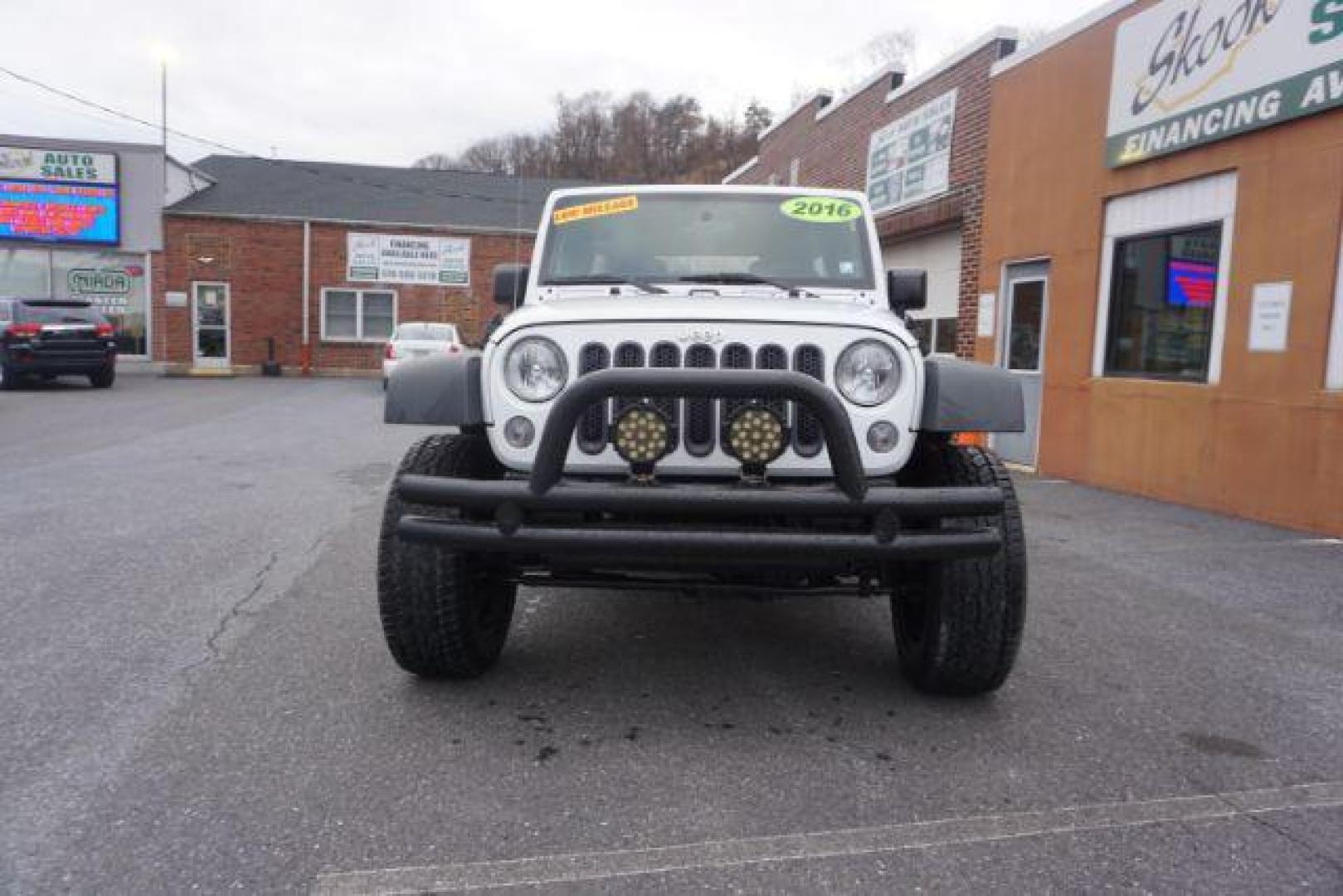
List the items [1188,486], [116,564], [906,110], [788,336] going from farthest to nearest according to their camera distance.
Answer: [906,110] < [1188,486] < [116,564] < [788,336]

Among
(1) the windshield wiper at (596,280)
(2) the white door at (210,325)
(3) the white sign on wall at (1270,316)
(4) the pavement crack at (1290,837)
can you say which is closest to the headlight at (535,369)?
(1) the windshield wiper at (596,280)

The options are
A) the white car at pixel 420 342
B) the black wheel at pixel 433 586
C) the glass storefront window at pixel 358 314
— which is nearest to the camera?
the black wheel at pixel 433 586

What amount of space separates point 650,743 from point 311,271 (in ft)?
82.8

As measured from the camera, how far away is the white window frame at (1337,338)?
6.50 metres

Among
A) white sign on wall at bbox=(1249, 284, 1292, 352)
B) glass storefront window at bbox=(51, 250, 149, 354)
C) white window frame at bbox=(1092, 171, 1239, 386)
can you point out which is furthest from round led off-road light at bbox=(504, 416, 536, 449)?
glass storefront window at bbox=(51, 250, 149, 354)

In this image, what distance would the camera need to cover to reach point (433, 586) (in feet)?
10.6

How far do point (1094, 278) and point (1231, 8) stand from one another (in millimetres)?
2451

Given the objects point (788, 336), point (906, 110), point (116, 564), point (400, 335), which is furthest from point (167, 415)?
point (788, 336)

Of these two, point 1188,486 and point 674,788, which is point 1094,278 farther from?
point 674,788

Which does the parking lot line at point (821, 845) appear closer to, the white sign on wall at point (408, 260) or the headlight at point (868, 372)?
the headlight at point (868, 372)

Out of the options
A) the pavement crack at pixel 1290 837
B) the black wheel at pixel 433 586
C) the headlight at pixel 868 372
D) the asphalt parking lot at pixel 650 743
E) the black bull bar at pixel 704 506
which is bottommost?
the asphalt parking lot at pixel 650 743

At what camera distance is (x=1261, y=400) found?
23.2ft

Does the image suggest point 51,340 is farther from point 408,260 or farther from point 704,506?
point 704,506

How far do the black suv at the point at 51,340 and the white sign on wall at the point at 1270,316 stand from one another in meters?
18.5
